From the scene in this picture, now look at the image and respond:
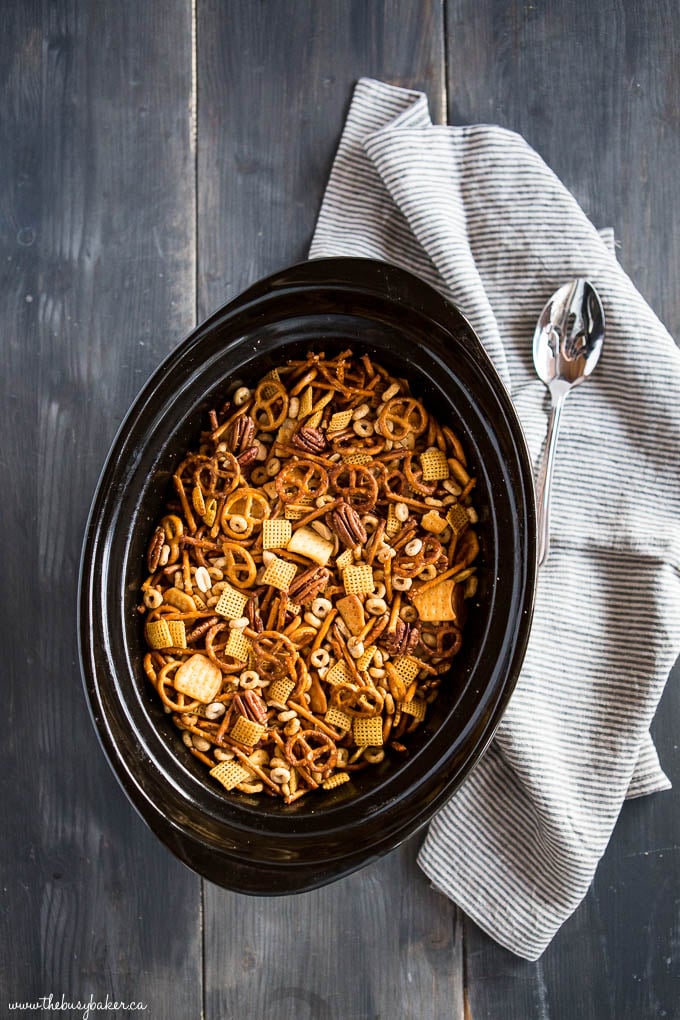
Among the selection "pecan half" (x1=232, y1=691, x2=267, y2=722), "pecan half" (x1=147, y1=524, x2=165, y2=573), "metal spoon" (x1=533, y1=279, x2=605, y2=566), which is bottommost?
"pecan half" (x1=232, y1=691, x2=267, y2=722)

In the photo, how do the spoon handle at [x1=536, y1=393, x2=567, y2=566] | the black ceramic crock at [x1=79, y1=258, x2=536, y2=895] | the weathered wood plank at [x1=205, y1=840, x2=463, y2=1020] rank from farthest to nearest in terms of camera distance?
the weathered wood plank at [x1=205, y1=840, x2=463, y2=1020]
the spoon handle at [x1=536, y1=393, x2=567, y2=566]
the black ceramic crock at [x1=79, y1=258, x2=536, y2=895]

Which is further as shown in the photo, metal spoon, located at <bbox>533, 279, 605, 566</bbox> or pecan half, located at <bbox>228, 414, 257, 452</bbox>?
metal spoon, located at <bbox>533, 279, 605, 566</bbox>

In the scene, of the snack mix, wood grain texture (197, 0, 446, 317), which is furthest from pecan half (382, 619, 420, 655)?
wood grain texture (197, 0, 446, 317)

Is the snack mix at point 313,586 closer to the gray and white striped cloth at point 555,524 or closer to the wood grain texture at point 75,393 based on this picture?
the gray and white striped cloth at point 555,524

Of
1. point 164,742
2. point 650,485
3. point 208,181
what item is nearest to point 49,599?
point 164,742

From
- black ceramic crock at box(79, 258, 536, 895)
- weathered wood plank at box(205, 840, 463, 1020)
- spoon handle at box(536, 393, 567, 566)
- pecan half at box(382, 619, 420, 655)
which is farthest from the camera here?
weathered wood plank at box(205, 840, 463, 1020)

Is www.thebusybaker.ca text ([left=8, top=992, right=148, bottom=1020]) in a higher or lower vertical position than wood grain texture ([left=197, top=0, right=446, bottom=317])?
lower

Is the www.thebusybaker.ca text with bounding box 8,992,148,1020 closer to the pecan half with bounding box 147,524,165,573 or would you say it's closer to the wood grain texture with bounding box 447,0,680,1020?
the wood grain texture with bounding box 447,0,680,1020
